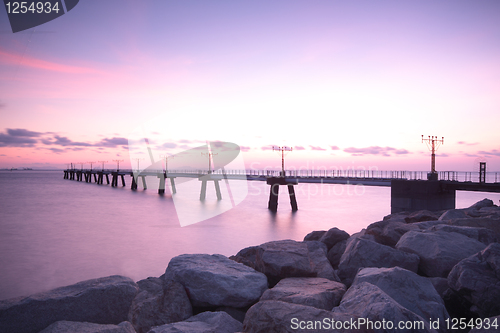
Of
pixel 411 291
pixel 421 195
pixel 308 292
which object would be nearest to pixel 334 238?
pixel 308 292

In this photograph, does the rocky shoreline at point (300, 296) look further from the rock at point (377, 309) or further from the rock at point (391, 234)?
the rock at point (391, 234)

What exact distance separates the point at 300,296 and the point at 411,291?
55.8 inches

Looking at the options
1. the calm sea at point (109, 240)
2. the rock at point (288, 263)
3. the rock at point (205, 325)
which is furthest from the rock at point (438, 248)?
the calm sea at point (109, 240)

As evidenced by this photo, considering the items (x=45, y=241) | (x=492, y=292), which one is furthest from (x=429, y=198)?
(x=45, y=241)

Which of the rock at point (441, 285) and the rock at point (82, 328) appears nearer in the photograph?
the rock at point (82, 328)

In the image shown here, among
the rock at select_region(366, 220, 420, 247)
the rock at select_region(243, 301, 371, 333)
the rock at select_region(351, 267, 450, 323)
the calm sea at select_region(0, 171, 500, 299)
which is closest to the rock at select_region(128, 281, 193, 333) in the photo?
the rock at select_region(243, 301, 371, 333)

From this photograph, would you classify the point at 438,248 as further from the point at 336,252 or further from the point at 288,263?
the point at 336,252

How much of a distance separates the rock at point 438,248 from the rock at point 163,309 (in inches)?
164

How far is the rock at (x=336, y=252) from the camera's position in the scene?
26.3ft

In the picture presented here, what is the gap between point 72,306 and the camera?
4184 mm

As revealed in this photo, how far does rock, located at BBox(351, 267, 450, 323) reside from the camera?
11.9 feet

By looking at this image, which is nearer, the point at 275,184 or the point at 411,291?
the point at 411,291

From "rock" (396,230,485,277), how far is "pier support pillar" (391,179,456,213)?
1738cm

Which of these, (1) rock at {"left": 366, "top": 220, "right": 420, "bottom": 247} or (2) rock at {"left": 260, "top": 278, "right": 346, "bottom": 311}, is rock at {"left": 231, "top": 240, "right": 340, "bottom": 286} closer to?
(2) rock at {"left": 260, "top": 278, "right": 346, "bottom": 311}
